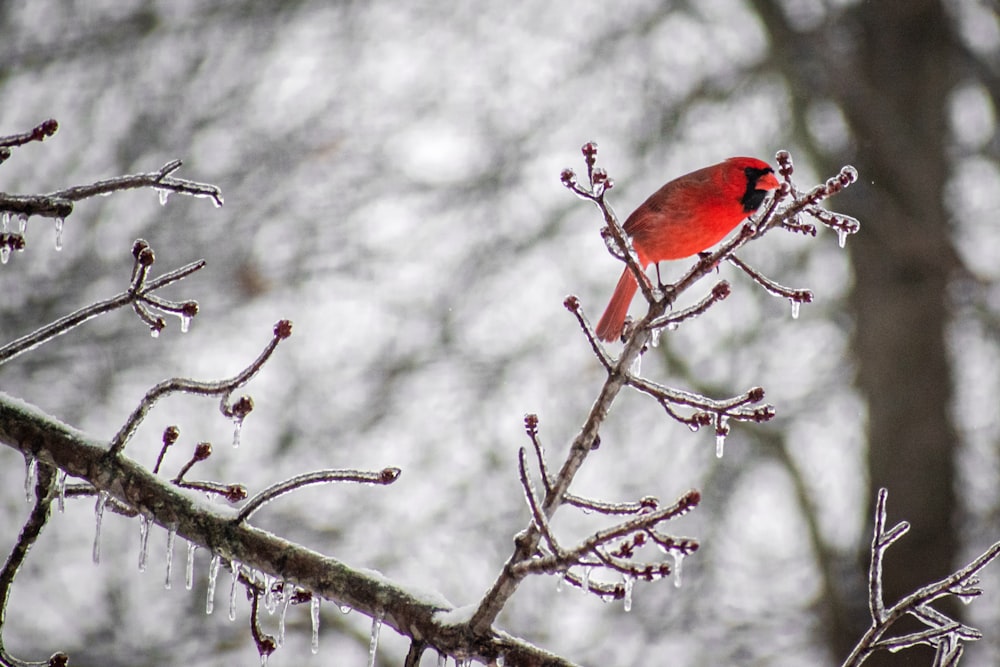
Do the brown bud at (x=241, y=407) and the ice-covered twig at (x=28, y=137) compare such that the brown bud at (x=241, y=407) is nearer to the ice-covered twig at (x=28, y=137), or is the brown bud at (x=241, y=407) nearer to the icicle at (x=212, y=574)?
the icicle at (x=212, y=574)

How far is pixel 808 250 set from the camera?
29.1 feet

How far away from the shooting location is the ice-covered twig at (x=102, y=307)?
2166mm

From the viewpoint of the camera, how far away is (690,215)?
3377 mm

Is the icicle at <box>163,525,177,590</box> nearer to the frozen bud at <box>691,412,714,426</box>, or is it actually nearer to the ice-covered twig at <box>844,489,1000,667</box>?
the frozen bud at <box>691,412,714,426</box>

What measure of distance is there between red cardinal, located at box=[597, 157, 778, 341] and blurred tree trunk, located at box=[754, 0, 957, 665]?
154 inches

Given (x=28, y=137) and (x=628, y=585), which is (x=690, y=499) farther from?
(x=28, y=137)

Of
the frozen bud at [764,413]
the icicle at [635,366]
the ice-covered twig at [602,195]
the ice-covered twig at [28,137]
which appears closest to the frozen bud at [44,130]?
the ice-covered twig at [28,137]

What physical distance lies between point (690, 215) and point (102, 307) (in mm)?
1874

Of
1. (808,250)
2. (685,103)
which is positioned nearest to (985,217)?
(808,250)

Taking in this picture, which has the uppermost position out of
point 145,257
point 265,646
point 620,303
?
point 620,303

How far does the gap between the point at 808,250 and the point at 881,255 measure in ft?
2.51

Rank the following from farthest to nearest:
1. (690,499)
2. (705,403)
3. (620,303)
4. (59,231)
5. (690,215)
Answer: (620,303) < (690,215) < (59,231) < (705,403) < (690,499)

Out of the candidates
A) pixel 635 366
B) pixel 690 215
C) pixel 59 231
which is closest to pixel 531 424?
pixel 635 366

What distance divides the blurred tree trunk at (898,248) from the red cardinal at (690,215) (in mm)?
3905
